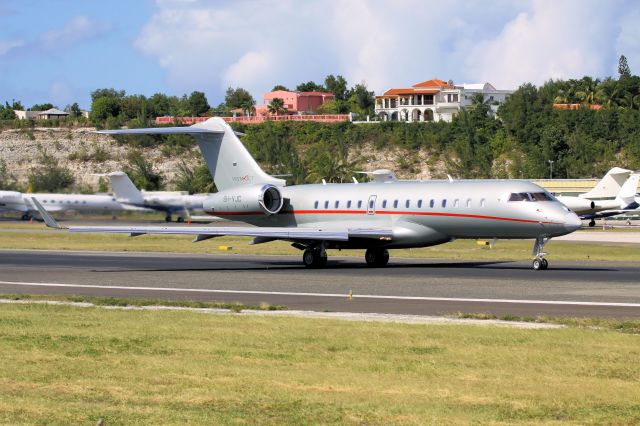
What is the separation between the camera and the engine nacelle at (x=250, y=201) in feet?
132

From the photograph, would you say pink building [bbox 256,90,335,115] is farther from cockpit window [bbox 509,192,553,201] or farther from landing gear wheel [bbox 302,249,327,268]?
cockpit window [bbox 509,192,553,201]

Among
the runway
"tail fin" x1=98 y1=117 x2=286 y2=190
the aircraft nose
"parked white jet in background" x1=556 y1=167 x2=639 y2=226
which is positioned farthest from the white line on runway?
"parked white jet in background" x1=556 y1=167 x2=639 y2=226

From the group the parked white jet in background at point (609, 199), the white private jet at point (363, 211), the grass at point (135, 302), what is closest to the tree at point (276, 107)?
the parked white jet in background at point (609, 199)

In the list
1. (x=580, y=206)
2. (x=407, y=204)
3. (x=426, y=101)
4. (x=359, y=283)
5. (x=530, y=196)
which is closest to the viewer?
(x=359, y=283)

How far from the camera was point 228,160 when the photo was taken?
42219mm

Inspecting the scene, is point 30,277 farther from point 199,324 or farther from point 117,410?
point 117,410

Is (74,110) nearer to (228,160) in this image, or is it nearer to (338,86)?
(338,86)

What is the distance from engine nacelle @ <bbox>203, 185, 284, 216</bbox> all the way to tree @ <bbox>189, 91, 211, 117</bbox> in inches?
4928

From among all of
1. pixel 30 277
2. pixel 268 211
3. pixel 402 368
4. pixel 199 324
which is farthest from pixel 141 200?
pixel 402 368

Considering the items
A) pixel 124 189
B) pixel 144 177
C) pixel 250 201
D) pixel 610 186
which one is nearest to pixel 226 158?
pixel 250 201

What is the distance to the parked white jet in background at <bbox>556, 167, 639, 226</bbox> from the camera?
201 feet

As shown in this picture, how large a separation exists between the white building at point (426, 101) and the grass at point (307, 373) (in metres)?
136

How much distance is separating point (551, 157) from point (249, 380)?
108349 millimetres

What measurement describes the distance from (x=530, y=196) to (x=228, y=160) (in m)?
12.8
